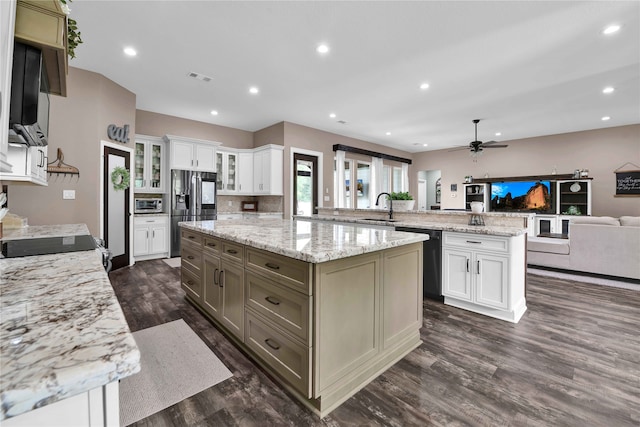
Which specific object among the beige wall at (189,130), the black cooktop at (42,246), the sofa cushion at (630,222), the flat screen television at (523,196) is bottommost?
the black cooktop at (42,246)

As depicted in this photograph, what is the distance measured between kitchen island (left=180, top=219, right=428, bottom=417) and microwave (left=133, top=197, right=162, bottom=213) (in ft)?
12.5

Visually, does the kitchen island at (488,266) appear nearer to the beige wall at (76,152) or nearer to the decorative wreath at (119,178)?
the decorative wreath at (119,178)

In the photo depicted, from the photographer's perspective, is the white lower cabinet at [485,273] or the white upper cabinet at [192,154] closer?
the white lower cabinet at [485,273]

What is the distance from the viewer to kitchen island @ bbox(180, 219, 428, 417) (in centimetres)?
157

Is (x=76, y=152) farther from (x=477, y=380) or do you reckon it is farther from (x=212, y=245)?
(x=477, y=380)

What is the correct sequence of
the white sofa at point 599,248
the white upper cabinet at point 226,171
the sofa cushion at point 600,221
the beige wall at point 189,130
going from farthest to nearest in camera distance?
the white upper cabinet at point 226,171
the beige wall at point 189,130
the sofa cushion at point 600,221
the white sofa at point 599,248

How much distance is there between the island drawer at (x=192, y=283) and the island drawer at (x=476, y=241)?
259cm

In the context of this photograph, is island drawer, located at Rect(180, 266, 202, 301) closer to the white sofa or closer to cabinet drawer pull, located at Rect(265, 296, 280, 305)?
cabinet drawer pull, located at Rect(265, 296, 280, 305)

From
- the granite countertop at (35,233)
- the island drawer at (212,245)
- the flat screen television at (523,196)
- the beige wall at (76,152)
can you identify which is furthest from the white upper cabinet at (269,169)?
the flat screen television at (523,196)

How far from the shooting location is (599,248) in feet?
13.8

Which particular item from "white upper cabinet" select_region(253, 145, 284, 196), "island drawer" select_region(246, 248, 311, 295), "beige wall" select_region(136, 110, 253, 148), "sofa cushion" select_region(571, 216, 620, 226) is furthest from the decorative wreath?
"sofa cushion" select_region(571, 216, 620, 226)

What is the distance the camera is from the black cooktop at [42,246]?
1.48 metres

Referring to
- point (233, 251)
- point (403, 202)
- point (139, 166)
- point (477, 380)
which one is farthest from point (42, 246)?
point (139, 166)

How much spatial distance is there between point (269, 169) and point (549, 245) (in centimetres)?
519
